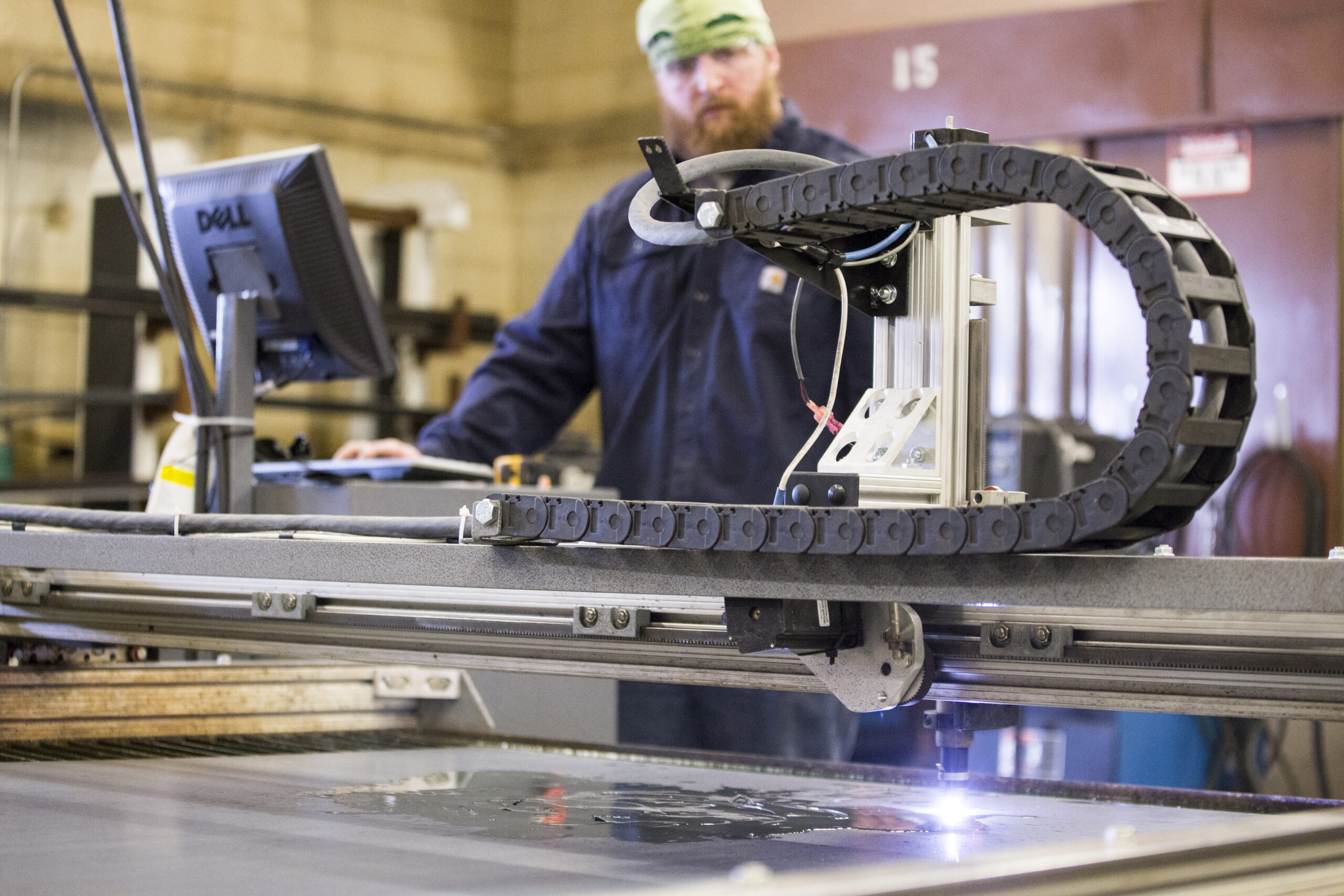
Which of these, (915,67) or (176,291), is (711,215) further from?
→ (915,67)

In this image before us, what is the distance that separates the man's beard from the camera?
2670 mm

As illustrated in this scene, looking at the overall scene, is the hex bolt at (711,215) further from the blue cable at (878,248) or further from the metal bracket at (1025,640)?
the metal bracket at (1025,640)

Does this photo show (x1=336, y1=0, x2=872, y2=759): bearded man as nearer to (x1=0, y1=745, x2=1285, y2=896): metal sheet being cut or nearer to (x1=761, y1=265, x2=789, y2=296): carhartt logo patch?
(x1=761, y1=265, x2=789, y2=296): carhartt logo patch

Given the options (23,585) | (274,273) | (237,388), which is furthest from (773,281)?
(23,585)

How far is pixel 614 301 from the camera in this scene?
2.81 metres

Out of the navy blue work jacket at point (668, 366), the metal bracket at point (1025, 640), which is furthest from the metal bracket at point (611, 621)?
the navy blue work jacket at point (668, 366)

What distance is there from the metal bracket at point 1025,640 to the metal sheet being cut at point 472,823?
16 centimetres

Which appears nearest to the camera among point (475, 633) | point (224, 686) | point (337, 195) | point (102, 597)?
point (475, 633)

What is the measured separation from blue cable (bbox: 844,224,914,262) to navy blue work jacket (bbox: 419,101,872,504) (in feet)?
3.95

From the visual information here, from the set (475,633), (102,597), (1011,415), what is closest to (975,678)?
(475,633)

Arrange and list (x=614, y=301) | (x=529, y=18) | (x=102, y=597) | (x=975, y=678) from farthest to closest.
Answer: (x=529, y=18)
(x=614, y=301)
(x=102, y=597)
(x=975, y=678)

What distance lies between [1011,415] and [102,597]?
9.92 ft

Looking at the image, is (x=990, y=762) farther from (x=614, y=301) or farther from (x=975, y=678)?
(x=975, y=678)

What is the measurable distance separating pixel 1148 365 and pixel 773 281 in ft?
5.78
